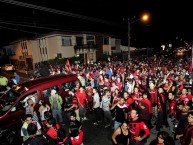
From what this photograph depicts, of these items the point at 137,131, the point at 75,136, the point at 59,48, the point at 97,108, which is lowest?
the point at 97,108

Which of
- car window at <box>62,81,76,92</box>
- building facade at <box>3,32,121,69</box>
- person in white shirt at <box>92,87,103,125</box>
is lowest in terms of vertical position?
person in white shirt at <box>92,87,103,125</box>

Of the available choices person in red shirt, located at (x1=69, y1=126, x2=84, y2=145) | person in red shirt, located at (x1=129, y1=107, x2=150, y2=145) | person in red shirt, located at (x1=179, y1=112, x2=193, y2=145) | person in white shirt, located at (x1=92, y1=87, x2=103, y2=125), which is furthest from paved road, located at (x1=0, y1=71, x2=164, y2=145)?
person in red shirt, located at (x1=179, y1=112, x2=193, y2=145)

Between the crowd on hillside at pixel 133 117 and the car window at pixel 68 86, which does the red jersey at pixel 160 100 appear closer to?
the crowd on hillside at pixel 133 117

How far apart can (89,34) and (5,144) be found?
33248mm

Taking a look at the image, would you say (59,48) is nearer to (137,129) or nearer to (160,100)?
(160,100)

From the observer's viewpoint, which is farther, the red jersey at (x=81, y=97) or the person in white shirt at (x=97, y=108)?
the red jersey at (x=81, y=97)

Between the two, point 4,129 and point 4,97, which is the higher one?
point 4,97

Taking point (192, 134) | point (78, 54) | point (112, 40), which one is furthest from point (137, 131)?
point (112, 40)

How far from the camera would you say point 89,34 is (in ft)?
123

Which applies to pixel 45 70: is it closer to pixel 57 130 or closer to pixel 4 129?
pixel 4 129

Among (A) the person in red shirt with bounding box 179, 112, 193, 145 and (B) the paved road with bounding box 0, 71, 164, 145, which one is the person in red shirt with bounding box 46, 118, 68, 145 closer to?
(B) the paved road with bounding box 0, 71, 164, 145

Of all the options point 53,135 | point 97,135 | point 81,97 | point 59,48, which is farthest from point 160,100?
point 59,48

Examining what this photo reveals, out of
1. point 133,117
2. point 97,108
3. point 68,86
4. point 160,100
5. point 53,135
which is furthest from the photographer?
point 68,86

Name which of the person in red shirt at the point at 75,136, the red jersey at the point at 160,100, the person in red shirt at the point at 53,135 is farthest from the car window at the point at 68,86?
the red jersey at the point at 160,100
